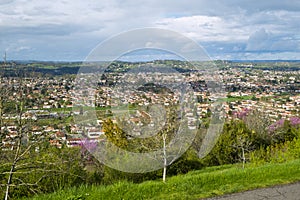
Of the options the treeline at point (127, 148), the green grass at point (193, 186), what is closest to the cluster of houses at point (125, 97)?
the treeline at point (127, 148)

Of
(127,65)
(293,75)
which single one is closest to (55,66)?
(127,65)

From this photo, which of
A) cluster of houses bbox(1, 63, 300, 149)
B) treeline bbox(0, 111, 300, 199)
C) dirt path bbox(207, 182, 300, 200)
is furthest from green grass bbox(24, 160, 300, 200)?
cluster of houses bbox(1, 63, 300, 149)

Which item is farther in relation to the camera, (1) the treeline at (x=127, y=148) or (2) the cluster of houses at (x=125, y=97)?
(2) the cluster of houses at (x=125, y=97)

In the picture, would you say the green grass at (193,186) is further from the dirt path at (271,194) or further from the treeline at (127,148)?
the treeline at (127,148)

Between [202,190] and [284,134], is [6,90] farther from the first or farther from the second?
[284,134]

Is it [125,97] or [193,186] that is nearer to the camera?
[193,186]

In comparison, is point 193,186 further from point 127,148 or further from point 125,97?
point 127,148

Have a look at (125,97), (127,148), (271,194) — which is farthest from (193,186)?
(127,148)

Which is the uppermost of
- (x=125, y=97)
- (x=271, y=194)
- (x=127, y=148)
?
(x=125, y=97)

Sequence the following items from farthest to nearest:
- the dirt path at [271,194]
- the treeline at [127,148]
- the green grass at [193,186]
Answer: the treeline at [127,148] → the dirt path at [271,194] → the green grass at [193,186]
